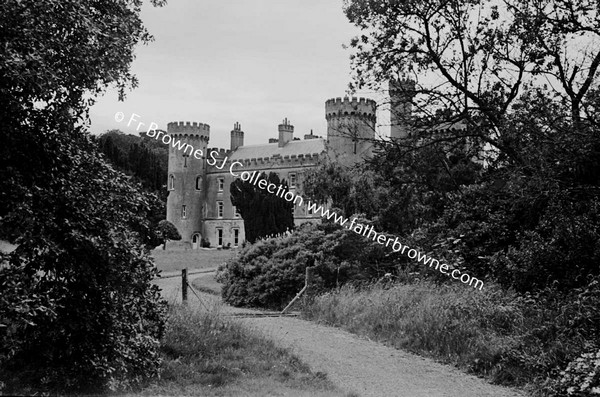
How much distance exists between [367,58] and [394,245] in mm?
4135

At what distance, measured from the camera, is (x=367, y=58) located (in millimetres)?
13375

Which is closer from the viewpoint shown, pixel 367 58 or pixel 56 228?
pixel 56 228

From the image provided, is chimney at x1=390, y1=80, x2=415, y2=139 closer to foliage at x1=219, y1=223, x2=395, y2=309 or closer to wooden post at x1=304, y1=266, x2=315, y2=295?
foliage at x1=219, y1=223, x2=395, y2=309

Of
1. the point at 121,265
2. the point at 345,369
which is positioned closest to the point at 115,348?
the point at 121,265

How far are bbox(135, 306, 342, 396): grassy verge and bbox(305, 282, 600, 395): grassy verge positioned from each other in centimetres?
230

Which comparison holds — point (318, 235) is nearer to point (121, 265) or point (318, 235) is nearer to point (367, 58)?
point (367, 58)

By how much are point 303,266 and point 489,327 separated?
6.64 metres

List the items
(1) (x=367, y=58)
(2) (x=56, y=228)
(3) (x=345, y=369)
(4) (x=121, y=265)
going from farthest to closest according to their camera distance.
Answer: (1) (x=367, y=58) → (3) (x=345, y=369) → (4) (x=121, y=265) → (2) (x=56, y=228)

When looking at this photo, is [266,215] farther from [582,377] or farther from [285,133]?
[582,377]

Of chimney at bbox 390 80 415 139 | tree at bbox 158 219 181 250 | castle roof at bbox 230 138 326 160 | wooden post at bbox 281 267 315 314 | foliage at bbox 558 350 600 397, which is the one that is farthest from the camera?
castle roof at bbox 230 138 326 160

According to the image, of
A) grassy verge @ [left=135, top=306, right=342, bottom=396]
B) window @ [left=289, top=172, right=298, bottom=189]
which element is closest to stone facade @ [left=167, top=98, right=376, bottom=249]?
window @ [left=289, top=172, right=298, bottom=189]

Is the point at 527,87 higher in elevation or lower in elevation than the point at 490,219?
higher

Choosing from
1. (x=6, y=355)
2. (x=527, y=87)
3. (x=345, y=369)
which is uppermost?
(x=527, y=87)

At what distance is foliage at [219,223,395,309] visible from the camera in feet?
49.2
